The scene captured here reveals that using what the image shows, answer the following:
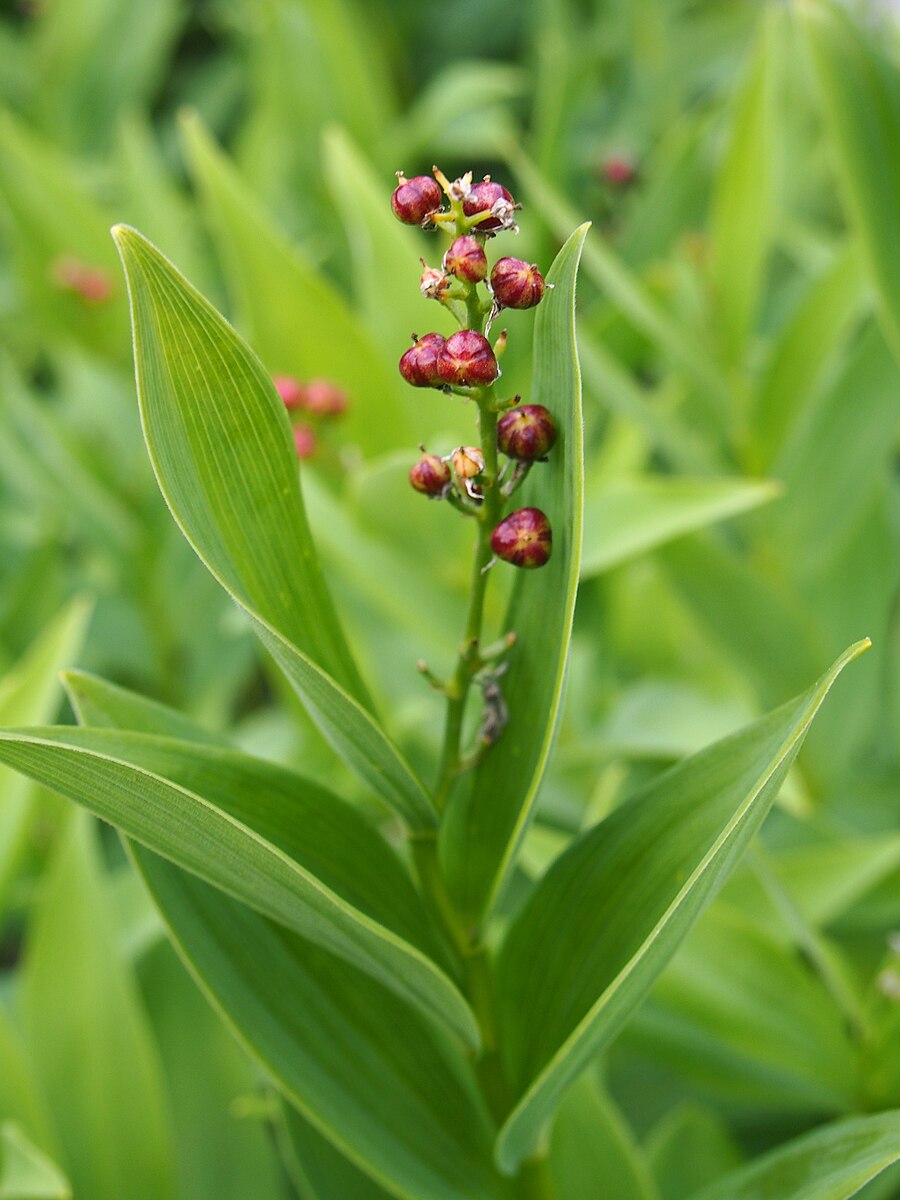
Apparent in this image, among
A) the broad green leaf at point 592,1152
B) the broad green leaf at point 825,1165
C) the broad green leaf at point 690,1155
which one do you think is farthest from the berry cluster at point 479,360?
the broad green leaf at point 690,1155

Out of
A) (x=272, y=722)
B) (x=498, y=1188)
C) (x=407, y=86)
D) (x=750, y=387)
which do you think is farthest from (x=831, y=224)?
(x=498, y=1188)

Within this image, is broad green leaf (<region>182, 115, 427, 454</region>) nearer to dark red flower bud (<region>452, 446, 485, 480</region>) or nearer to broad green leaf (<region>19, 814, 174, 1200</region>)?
broad green leaf (<region>19, 814, 174, 1200</region>)

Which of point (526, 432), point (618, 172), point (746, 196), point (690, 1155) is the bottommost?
point (690, 1155)

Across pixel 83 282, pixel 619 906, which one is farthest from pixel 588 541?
pixel 83 282

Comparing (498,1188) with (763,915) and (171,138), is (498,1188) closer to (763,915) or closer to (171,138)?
(763,915)

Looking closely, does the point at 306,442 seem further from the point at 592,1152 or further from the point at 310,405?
the point at 592,1152

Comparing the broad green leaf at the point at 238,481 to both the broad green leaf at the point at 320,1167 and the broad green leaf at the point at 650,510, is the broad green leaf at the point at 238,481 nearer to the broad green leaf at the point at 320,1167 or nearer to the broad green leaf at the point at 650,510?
the broad green leaf at the point at 320,1167
